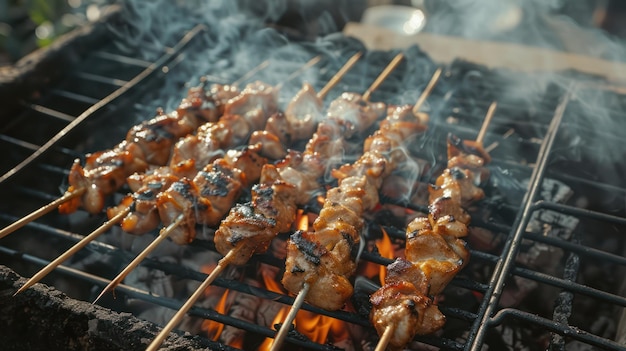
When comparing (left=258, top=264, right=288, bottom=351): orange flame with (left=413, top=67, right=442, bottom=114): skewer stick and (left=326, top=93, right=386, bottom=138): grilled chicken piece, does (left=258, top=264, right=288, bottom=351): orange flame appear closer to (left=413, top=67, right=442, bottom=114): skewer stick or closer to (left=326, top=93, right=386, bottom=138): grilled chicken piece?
(left=326, top=93, right=386, bottom=138): grilled chicken piece

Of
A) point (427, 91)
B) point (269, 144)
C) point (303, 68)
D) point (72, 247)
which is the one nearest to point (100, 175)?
point (72, 247)

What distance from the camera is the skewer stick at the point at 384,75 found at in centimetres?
453

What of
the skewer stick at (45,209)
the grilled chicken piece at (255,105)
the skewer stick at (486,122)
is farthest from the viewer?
the grilled chicken piece at (255,105)

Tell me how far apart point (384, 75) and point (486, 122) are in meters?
1.10

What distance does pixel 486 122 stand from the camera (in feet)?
13.3

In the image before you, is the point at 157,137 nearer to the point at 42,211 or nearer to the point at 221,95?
the point at 221,95

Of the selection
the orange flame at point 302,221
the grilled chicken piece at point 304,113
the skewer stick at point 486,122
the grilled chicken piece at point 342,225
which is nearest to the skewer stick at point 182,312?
the grilled chicken piece at point 342,225

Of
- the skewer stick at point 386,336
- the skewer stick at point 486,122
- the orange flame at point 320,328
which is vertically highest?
the skewer stick at point 386,336

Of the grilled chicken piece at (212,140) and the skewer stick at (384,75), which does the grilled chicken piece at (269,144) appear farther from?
the skewer stick at (384,75)

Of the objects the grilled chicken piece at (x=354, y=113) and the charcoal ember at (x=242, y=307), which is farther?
the grilled chicken piece at (x=354, y=113)

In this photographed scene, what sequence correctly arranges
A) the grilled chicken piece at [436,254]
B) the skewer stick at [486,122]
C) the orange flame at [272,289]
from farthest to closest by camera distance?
1. the skewer stick at [486,122]
2. the orange flame at [272,289]
3. the grilled chicken piece at [436,254]

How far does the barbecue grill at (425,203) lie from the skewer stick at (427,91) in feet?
0.31

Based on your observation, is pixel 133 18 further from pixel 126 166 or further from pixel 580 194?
pixel 580 194

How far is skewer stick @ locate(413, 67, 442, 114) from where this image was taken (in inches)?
168
